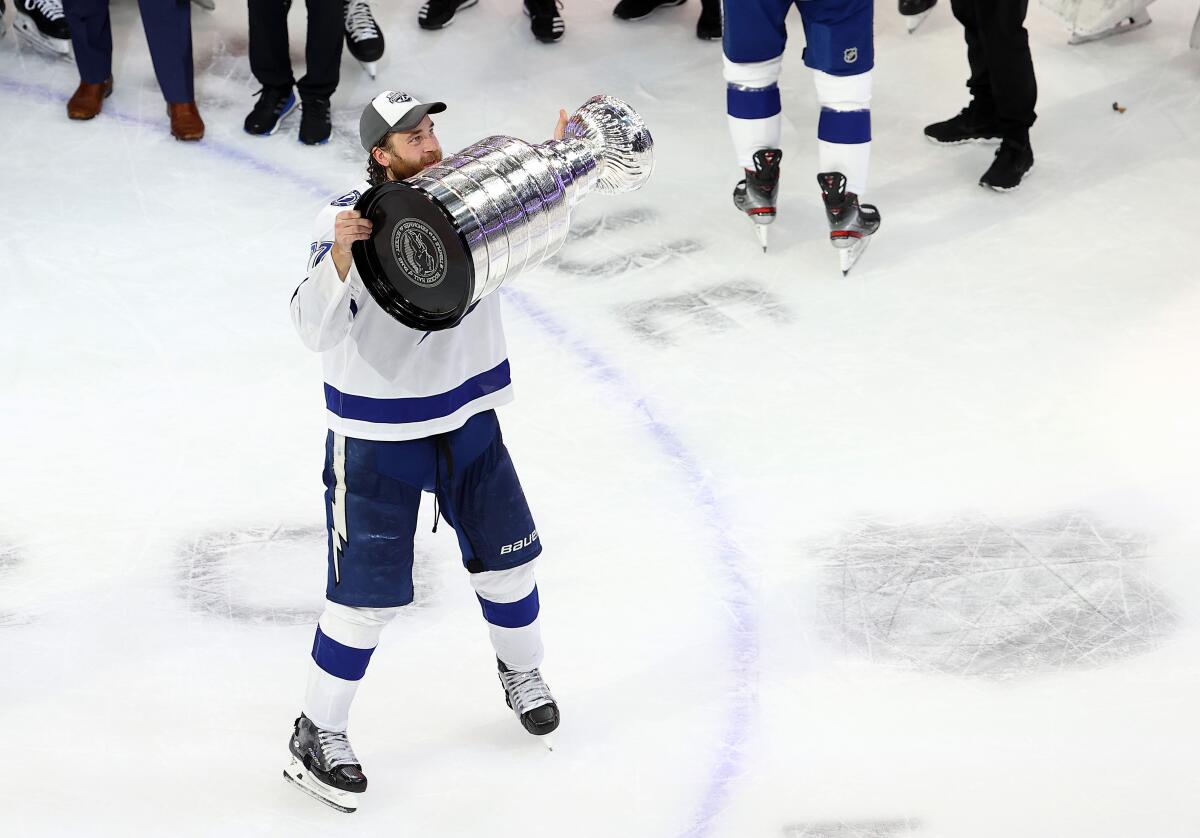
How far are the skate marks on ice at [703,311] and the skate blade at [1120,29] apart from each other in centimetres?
220

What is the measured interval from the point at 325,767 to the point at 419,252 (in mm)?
1038

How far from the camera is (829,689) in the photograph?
314 centimetres

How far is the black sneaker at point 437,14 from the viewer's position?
6.23m

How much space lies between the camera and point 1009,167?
16.5 ft

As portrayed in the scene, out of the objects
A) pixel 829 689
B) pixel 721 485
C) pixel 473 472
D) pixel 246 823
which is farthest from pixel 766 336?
pixel 246 823

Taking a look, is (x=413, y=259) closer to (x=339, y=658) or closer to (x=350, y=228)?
(x=350, y=228)

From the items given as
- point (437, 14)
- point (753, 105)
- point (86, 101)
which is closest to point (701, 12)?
point (437, 14)

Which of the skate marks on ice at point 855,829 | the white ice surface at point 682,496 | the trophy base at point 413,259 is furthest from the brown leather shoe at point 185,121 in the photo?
the skate marks on ice at point 855,829

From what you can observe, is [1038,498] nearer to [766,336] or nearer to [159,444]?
[766,336]

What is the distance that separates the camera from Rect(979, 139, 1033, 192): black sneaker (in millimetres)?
5016

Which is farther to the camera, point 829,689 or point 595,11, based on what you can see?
point 595,11

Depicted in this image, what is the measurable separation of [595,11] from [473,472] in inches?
165

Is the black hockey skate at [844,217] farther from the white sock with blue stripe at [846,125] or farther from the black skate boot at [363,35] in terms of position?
the black skate boot at [363,35]

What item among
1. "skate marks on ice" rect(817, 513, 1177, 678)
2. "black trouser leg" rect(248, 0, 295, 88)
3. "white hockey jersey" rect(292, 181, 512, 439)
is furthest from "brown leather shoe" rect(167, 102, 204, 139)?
"white hockey jersey" rect(292, 181, 512, 439)
